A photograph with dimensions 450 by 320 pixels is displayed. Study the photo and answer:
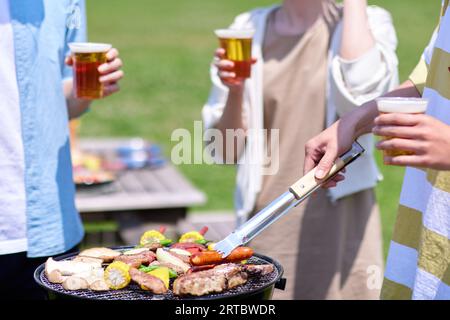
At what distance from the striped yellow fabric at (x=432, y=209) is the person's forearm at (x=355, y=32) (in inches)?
30.7

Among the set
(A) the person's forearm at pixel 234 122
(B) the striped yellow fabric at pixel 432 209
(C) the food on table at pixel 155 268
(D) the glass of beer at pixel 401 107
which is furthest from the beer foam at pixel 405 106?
(A) the person's forearm at pixel 234 122

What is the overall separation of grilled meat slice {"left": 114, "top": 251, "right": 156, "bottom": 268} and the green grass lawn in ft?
15.7

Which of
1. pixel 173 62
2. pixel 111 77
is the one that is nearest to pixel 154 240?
pixel 111 77

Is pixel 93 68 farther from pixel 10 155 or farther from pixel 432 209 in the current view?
pixel 432 209

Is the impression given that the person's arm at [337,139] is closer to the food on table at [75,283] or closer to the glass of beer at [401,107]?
the glass of beer at [401,107]

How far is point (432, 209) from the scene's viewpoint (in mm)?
2539

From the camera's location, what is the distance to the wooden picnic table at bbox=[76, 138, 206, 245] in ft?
19.1

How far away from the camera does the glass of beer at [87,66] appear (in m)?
3.19

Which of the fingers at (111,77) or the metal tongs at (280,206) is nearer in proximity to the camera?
→ the metal tongs at (280,206)

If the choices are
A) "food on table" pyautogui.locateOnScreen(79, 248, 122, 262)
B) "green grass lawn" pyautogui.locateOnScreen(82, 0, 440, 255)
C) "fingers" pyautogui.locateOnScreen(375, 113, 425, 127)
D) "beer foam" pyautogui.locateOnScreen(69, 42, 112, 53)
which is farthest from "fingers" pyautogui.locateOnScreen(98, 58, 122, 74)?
"green grass lawn" pyautogui.locateOnScreen(82, 0, 440, 255)

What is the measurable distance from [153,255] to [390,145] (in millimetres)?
973

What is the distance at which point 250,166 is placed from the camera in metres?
3.91

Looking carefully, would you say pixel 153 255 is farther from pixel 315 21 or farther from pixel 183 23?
pixel 183 23
